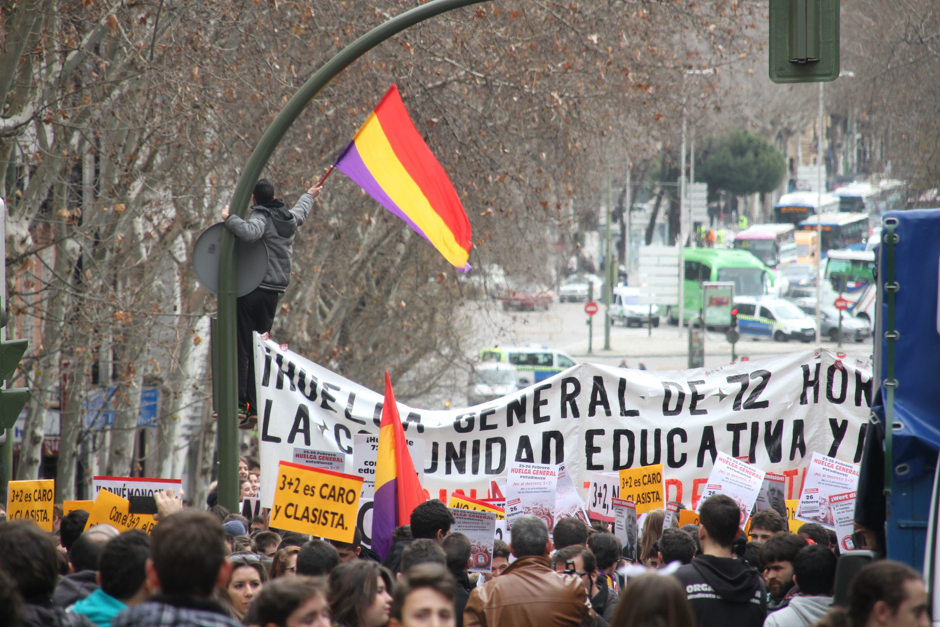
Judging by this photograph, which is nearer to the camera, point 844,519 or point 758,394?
point 844,519

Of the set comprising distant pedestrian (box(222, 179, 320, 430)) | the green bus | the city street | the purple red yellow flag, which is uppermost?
the green bus

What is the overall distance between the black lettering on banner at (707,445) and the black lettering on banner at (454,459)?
1.97 metres

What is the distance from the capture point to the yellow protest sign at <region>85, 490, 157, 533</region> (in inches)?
274

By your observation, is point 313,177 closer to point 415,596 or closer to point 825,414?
point 825,414

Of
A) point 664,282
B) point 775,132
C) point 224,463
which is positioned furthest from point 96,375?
point 775,132

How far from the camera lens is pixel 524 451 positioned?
9352 mm

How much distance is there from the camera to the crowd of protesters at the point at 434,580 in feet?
11.4

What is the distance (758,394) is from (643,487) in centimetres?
172

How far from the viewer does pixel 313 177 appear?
53.5 ft

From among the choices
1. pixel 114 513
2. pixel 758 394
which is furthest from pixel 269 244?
pixel 758 394

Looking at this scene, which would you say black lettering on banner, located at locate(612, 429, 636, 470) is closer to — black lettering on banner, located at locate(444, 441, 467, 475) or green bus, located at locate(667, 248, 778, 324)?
black lettering on banner, located at locate(444, 441, 467, 475)

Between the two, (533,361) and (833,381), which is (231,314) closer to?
(833,381)

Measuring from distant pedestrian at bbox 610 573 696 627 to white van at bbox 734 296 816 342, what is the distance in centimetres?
4854

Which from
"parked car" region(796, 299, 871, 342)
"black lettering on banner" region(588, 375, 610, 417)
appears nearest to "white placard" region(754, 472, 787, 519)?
"black lettering on banner" region(588, 375, 610, 417)
